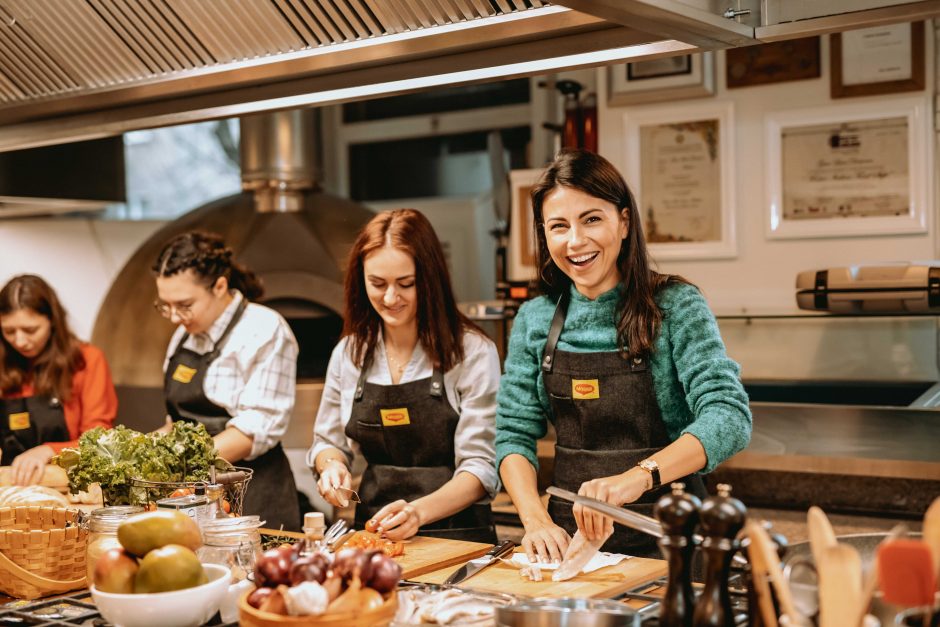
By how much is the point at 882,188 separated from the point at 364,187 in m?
3.31

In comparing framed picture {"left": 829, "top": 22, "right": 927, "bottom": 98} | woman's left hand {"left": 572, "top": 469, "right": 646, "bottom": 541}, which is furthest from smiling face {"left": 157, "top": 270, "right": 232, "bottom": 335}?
framed picture {"left": 829, "top": 22, "right": 927, "bottom": 98}

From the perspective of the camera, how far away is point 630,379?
2166 millimetres

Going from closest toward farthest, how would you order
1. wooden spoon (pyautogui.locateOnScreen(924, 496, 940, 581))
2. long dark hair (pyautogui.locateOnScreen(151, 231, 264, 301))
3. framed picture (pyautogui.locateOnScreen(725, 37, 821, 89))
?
wooden spoon (pyautogui.locateOnScreen(924, 496, 940, 581)), long dark hair (pyautogui.locateOnScreen(151, 231, 264, 301)), framed picture (pyautogui.locateOnScreen(725, 37, 821, 89))

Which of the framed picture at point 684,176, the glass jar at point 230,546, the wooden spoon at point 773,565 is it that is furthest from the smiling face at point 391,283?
the framed picture at point 684,176

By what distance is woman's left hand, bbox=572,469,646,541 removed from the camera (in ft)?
5.74

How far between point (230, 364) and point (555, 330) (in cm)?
115

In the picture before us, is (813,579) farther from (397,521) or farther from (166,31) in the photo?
(166,31)

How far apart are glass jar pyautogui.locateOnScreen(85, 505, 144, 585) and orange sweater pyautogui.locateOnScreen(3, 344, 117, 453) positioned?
1742mm

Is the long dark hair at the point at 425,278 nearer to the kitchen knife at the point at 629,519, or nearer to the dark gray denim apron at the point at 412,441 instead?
the dark gray denim apron at the point at 412,441

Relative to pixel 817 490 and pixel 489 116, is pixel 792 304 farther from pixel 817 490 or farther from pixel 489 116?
pixel 489 116

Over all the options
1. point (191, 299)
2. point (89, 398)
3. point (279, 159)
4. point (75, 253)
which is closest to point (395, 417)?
point (191, 299)

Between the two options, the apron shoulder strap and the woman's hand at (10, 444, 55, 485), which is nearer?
the apron shoulder strap

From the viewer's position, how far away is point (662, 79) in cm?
422

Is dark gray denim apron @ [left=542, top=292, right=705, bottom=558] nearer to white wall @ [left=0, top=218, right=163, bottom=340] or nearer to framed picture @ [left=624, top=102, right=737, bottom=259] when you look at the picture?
framed picture @ [left=624, top=102, right=737, bottom=259]
